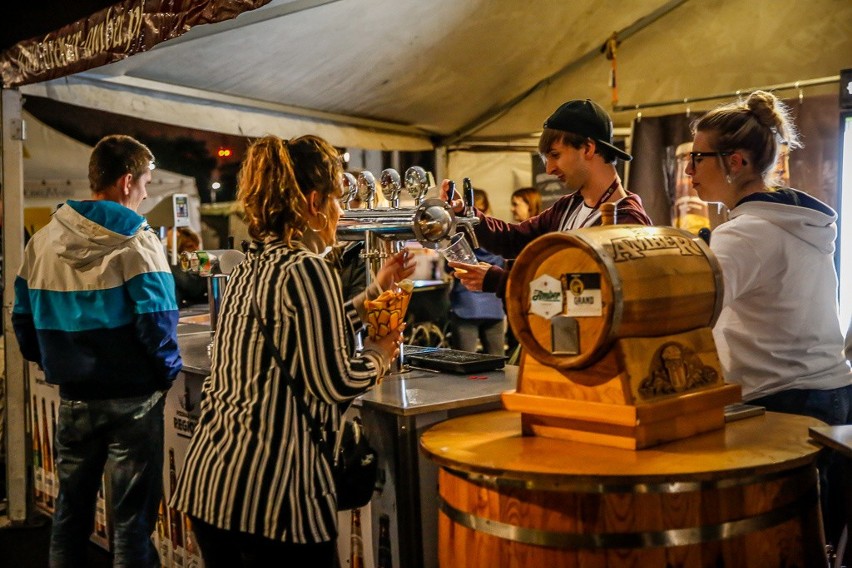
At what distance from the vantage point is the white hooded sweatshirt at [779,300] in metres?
1.94

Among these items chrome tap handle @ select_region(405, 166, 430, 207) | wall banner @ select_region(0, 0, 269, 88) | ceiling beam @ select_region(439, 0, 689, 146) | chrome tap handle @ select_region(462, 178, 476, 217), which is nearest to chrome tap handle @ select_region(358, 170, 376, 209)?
chrome tap handle @ select_region(405, 166, 430, 207)

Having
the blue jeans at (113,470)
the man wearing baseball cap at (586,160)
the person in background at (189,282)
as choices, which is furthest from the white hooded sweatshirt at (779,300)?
the person in background at (189,282)

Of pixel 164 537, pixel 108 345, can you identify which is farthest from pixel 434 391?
pixel 164 537

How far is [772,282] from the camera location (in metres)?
1.96

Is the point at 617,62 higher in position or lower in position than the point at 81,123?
higher

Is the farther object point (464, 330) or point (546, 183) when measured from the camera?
point (546, 183)

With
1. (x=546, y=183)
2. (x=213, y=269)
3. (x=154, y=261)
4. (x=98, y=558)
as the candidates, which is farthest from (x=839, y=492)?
(x=546, y=183)

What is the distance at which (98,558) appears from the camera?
3936mm

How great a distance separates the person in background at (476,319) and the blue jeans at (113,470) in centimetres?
314

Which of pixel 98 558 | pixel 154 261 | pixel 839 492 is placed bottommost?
pixel 98 558

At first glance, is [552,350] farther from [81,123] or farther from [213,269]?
[81,123]

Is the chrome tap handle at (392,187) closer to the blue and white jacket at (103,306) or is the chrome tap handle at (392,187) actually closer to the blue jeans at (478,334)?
the blue and white jacket at (103,306)

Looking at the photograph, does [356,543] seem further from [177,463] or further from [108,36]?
[108,36]

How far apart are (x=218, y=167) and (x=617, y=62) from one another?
119 inches
